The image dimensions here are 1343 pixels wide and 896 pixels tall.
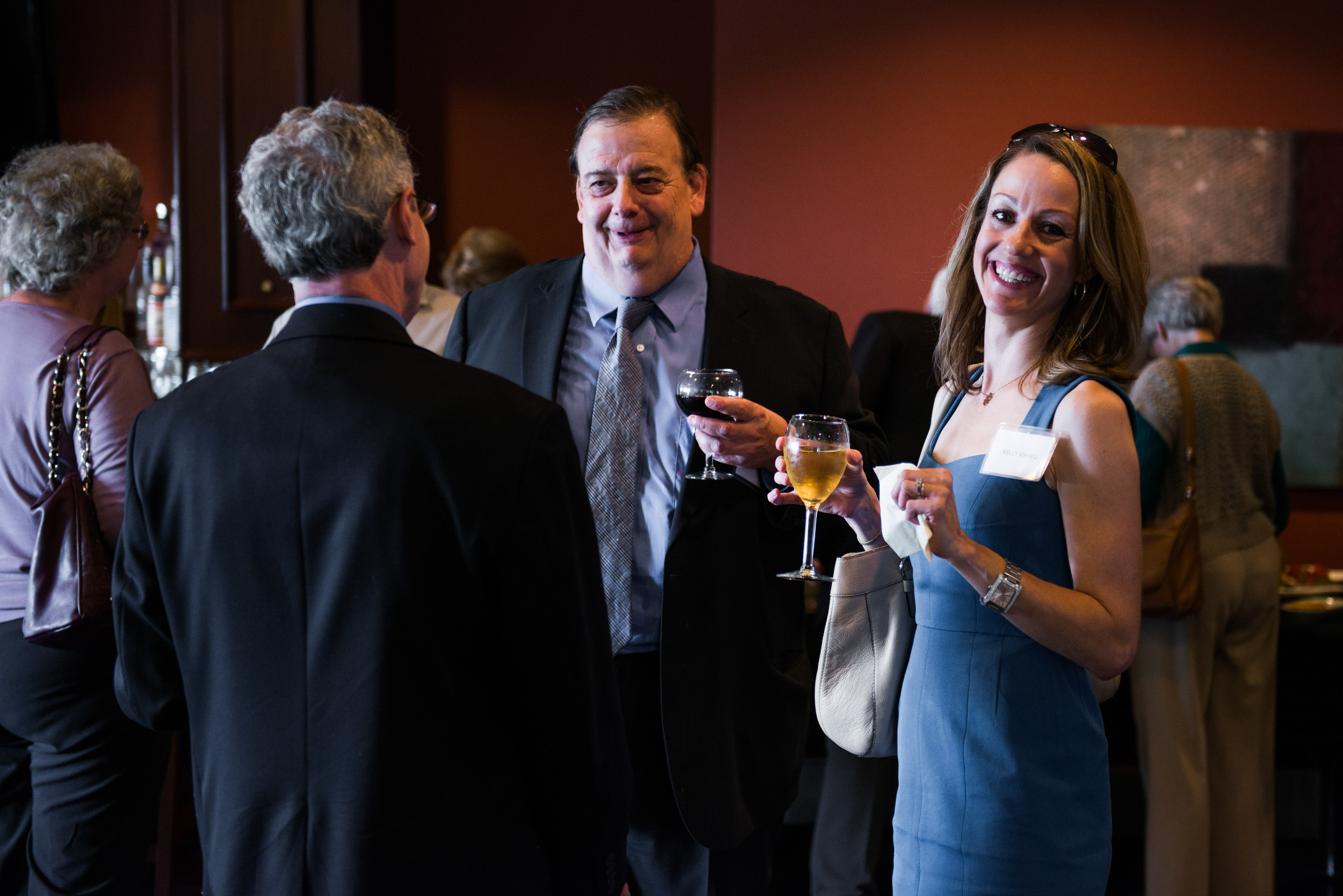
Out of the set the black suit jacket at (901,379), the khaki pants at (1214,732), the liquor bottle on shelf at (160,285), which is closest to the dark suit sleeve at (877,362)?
the black suit jacket at (901,379)

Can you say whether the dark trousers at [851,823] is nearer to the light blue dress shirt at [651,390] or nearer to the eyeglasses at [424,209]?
the light blue dress shirt at [651,390]

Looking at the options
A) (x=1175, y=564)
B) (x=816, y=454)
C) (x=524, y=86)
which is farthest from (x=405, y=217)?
(x=524, y=86)

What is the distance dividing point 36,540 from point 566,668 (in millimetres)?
1310

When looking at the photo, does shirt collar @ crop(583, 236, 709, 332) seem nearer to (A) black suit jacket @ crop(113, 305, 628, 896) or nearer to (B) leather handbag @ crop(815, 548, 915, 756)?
(B) leather handbag @ crop(815, 548, 915, 756)

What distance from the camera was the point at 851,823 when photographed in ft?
10.4

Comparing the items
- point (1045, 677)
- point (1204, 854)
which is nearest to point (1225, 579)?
point (1204, 854)

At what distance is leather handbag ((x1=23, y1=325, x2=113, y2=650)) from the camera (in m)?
1.93

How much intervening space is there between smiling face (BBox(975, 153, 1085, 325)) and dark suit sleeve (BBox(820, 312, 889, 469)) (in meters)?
0.49

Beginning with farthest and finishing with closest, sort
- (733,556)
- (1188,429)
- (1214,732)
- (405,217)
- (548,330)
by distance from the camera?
(1214,732) → (1188,429) → (548,330) → (733,556) → (405,217)

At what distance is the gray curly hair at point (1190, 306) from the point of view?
135 inches

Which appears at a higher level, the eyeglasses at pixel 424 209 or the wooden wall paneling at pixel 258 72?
the wooden wall paneling at pixel 258 72

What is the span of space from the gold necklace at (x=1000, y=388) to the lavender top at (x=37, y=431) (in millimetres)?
1493

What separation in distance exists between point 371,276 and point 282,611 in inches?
15.3

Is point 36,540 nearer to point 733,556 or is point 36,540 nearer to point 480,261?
point 733,556
